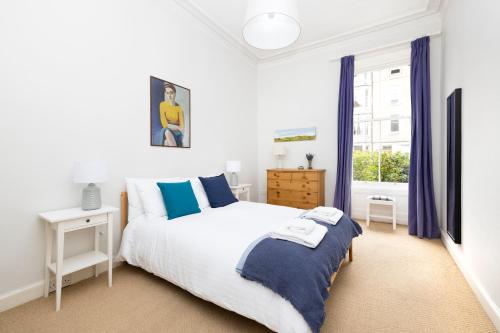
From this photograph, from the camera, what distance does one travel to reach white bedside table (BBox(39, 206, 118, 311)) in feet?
5.95

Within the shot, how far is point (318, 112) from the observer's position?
458cm

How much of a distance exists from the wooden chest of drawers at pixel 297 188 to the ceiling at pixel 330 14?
2.49m

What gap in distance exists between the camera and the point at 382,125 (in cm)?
427

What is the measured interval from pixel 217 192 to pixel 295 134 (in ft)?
8.09

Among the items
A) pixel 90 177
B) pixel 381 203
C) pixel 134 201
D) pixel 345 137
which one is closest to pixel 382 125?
pixel 345 137

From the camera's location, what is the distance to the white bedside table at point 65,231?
1.81 m

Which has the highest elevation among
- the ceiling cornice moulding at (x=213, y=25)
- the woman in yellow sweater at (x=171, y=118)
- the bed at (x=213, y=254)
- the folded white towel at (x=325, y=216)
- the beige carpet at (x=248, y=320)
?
the ceiling cornice moulding at (x=213, y=25)

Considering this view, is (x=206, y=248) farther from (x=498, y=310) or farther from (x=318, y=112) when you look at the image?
(x=318, y=112)

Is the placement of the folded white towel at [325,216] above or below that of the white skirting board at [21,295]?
above

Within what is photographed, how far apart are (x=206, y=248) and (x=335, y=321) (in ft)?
3.59

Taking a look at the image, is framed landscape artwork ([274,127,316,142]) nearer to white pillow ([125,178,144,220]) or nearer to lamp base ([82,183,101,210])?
white pillow ([125,178,144,220])

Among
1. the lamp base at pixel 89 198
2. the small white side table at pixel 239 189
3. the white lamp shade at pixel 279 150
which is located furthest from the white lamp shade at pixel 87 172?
the white lamp shade at pixel 279 150

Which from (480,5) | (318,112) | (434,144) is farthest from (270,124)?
(480,5)

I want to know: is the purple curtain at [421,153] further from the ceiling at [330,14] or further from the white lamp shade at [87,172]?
the white lamp shade at [87,172]
